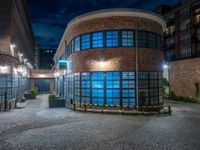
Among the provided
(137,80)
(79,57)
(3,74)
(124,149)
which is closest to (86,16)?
(79,57)

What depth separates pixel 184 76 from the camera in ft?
100

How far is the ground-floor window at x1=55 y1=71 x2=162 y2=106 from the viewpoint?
61.9 feet

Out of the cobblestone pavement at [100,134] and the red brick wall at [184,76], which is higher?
the red brick wall at [184,76]

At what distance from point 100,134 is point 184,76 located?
2330cm

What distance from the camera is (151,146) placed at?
9.58m

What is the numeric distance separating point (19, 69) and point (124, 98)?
53.5 feet

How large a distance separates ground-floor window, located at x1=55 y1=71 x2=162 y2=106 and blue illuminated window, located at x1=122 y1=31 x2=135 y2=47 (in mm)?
2855

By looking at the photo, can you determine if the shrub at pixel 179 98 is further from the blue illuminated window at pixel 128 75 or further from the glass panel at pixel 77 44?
the glass panel at pixel 77 44

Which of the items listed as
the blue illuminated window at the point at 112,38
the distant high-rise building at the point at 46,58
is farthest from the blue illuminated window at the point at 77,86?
the distant high-rise building at the point at 46,58

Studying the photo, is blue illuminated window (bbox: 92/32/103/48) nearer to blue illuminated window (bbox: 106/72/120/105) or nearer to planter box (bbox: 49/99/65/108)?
blue illuminated window (bbox: 106/72/120/105)

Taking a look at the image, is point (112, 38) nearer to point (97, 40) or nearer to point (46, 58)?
point (97, 40)

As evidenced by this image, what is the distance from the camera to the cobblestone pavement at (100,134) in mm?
9711

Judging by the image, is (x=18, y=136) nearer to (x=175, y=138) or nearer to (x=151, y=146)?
(x=151, y=146)

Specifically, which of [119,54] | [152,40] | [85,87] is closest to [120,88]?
[119,54]
